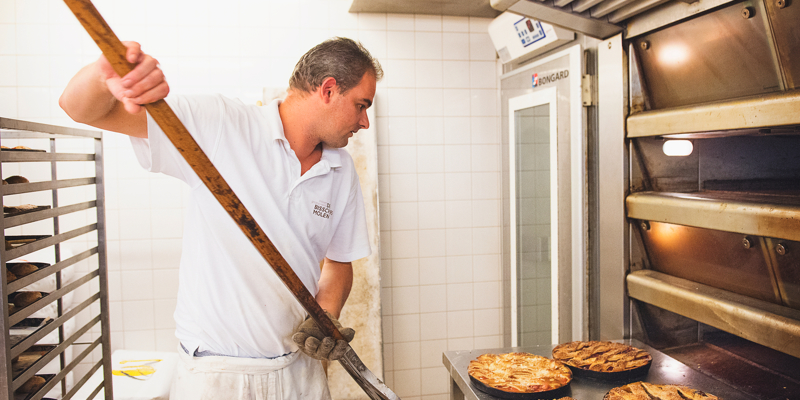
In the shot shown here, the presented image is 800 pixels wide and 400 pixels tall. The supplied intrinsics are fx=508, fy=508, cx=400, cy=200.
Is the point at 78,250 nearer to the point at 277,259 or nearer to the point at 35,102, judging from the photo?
the point at 35,102

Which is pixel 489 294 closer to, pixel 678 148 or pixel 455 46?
pixel 455 46

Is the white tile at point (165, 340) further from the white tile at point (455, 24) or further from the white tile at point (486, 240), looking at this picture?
the white tile at point (455, 24)

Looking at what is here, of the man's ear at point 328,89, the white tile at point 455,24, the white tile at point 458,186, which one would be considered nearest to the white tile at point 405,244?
the white tile at point 458,186

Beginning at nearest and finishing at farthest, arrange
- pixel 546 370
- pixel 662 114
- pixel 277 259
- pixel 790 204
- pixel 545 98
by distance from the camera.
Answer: pixel 277 259, pixel 790 204, pixel 546 370, pixel 662 114, pixel 545 98

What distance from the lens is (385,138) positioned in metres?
3.30

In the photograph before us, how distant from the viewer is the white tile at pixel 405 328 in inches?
134

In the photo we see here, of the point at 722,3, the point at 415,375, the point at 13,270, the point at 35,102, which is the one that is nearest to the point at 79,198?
the point at 35,102

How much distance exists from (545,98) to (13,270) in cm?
246

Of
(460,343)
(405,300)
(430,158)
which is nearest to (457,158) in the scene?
(430,158)

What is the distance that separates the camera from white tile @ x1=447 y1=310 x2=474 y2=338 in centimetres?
348

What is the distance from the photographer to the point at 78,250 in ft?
9.71

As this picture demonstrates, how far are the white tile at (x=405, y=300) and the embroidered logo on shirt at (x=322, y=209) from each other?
185cm

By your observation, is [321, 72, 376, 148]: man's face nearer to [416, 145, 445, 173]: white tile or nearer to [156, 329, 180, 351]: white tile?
[416, 145, 445, 173]: white tile

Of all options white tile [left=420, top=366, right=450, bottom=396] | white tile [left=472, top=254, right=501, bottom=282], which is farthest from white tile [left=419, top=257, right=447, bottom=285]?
white tile [left=420, top=366, right=450, bottom=396]
